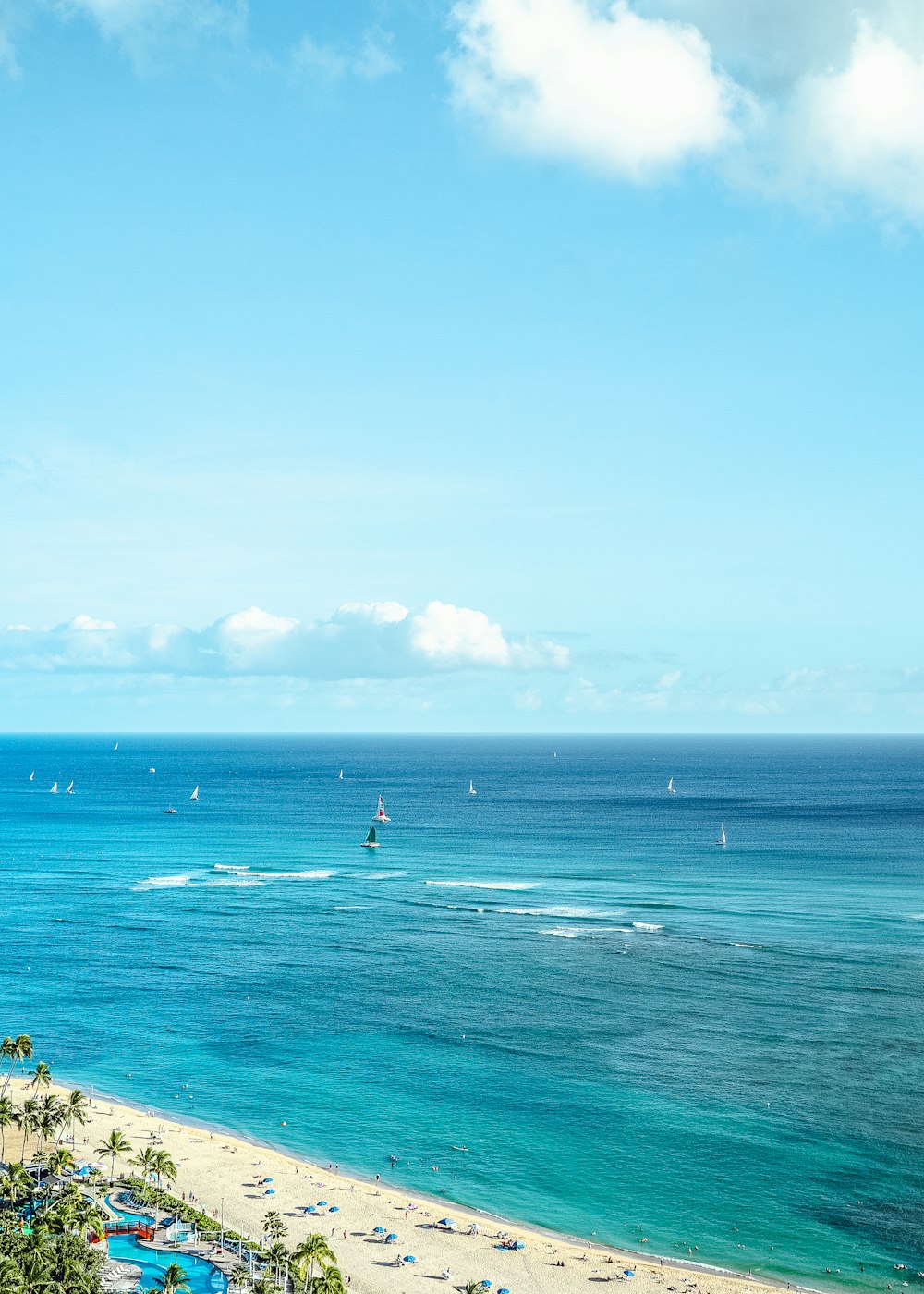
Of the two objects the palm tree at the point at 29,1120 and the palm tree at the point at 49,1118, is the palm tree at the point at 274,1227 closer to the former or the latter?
the palm tree at the point at 49,1118

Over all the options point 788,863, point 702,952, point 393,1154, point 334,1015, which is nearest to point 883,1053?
point 702,952

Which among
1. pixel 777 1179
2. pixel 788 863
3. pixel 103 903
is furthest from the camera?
pixel 788 863

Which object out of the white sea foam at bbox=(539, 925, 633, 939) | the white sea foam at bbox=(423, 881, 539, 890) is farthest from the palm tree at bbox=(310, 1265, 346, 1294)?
the white sea foam at bbox=(423, 881, 539, 890)

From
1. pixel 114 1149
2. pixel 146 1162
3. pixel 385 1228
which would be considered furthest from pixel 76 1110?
pixel 385 1228

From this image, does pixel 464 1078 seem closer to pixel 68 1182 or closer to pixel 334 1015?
pixel 334 1015

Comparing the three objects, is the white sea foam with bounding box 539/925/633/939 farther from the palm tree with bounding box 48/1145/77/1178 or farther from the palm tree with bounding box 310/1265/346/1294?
the palm tree with bounding box 310/1265/346/1294

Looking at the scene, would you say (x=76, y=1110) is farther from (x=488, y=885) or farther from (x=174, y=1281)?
(x=488, y=885)

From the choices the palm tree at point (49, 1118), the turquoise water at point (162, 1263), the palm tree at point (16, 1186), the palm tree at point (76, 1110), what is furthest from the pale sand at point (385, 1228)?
the palm tree at point (16, 1186)
